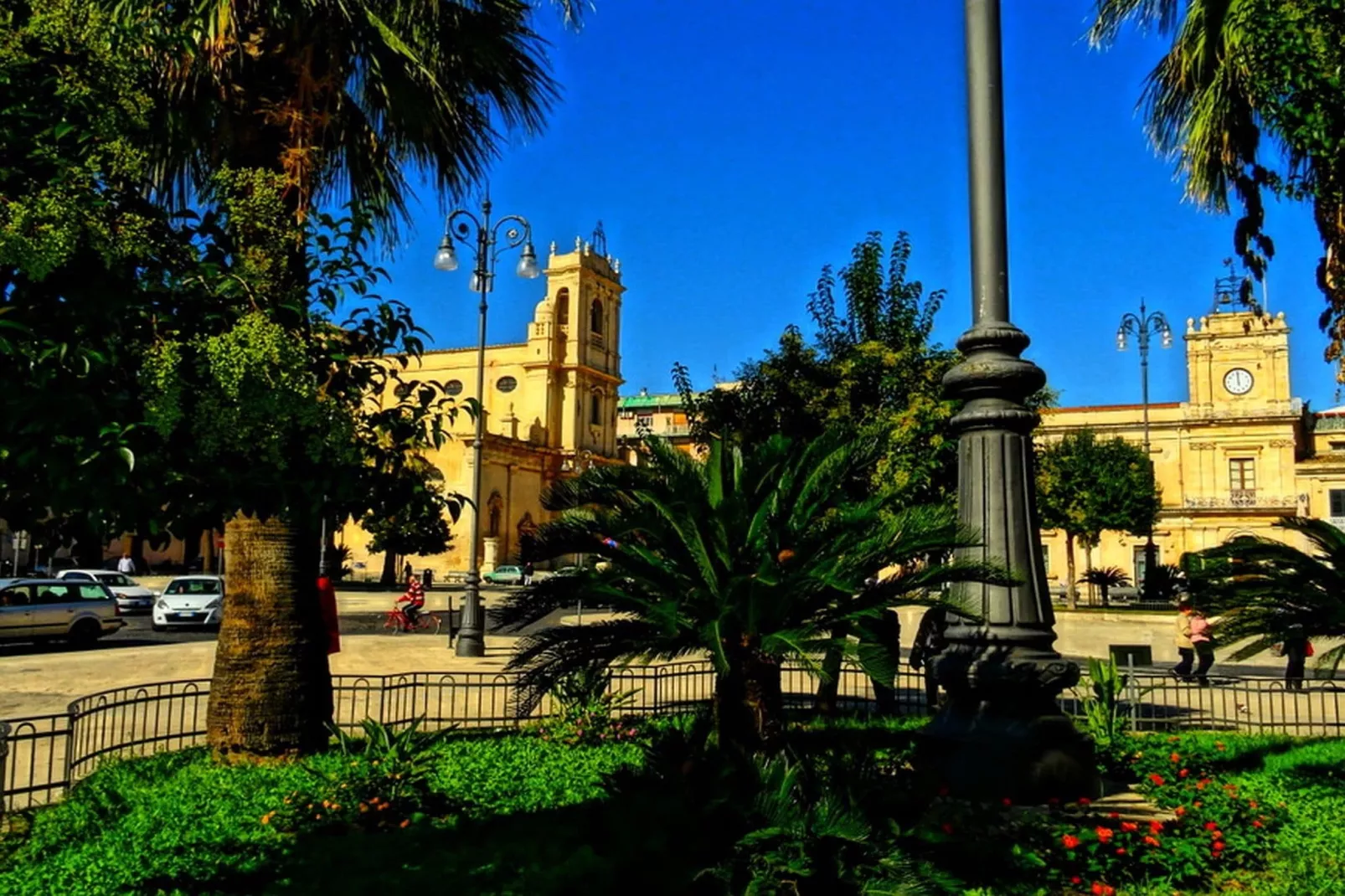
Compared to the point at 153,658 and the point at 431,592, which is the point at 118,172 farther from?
the point at 431,592

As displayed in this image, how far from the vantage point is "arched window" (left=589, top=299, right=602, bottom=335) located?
78088 millimetres

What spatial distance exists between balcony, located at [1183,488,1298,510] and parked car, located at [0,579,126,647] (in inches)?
2195

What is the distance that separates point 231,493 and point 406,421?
5.06 ft

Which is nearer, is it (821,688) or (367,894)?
(367,894)

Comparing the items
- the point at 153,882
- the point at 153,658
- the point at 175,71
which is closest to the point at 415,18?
the point at 175,71

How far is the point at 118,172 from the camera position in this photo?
366 cm

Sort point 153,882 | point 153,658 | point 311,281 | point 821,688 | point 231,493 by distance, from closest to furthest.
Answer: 1. point 231,493
2. point 311,281
3. point 153,882
4. point 821,688
5. point 153,658

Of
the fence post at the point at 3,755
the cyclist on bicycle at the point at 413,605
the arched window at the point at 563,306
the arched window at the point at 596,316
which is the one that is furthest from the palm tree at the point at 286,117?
the arched window at the point at 596,316

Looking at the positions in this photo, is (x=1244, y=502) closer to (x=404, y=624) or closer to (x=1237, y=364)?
(x=1237, y=364)

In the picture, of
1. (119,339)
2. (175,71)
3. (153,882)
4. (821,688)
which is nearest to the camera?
(119,339)

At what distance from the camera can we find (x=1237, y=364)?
60.7 meters

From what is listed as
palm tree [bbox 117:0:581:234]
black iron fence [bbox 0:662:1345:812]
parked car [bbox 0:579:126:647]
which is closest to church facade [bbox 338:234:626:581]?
parked car [bbox 0:579:126:647]

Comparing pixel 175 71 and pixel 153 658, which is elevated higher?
pixel 175 71

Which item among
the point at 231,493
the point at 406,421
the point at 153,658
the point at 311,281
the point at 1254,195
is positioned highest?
the point at 1254,195
